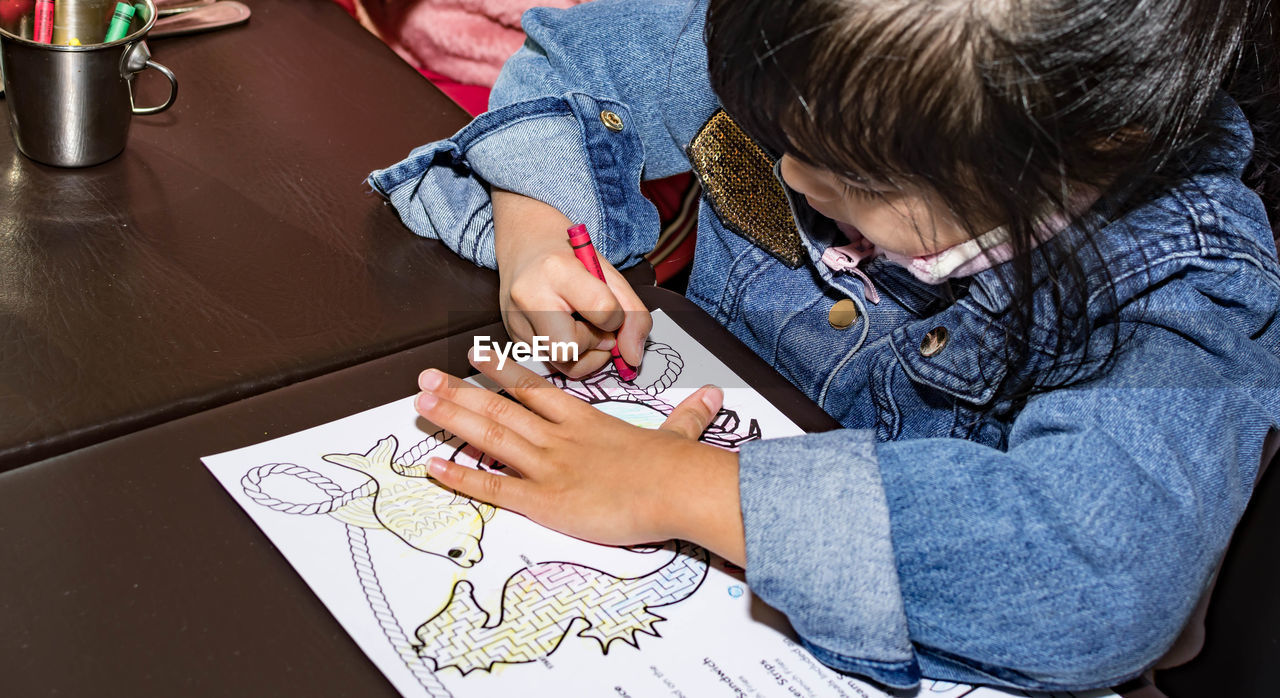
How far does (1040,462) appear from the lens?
0.56 metres

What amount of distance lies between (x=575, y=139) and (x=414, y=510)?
36 cm

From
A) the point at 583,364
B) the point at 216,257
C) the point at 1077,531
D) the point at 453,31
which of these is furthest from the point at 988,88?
the point at 453,31

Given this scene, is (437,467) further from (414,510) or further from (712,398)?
(712,398)

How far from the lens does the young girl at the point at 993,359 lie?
1.72 feet

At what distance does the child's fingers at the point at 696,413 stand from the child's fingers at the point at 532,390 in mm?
64

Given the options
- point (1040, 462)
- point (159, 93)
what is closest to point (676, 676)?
point (1040, 462)

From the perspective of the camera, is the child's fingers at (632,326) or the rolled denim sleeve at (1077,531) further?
the child's fingers at (632,326)

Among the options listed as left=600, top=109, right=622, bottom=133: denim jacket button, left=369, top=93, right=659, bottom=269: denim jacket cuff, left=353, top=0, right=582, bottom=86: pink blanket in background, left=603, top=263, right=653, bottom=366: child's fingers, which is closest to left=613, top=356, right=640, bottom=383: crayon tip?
left=603, top=263, right=653, bottom=366: child's fingers

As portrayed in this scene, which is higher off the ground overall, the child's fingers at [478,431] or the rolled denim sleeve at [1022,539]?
the rolled denim sleeve at [1022,539]

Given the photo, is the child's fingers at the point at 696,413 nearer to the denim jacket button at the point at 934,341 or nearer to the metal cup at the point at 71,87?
the denim jacket button at the point at 934,341

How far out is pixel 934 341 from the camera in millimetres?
744

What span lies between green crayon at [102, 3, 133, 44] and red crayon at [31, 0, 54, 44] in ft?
0.13

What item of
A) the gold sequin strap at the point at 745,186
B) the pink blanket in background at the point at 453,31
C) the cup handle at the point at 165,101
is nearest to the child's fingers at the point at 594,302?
the gold sequin strap at the point at 745,186

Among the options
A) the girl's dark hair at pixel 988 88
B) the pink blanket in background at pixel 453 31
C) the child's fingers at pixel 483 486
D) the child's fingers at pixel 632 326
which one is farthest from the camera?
the pink blanket in background at pixel 453 31
